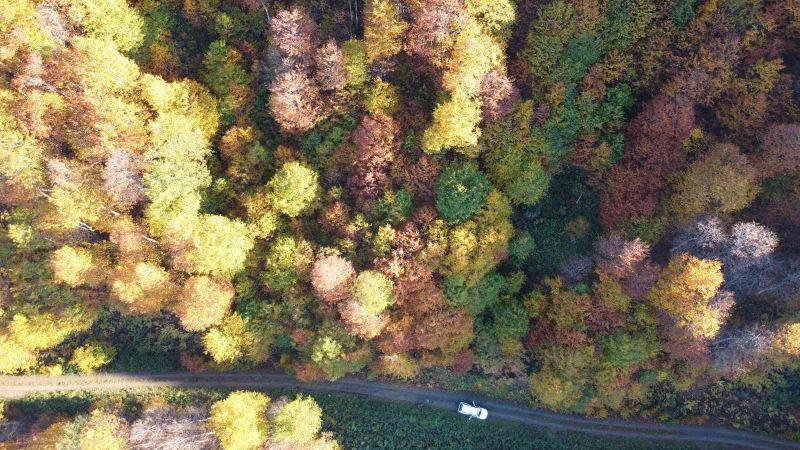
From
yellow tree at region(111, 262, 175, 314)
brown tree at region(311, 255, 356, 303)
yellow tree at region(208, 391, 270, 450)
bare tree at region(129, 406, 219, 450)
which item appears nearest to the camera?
brown tree at region(311, 255, 356, 303)

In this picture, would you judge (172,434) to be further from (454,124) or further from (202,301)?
(454,124)

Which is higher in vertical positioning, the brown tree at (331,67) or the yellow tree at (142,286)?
the brown tree at (331,67)

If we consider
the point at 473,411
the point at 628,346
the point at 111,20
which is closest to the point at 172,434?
the point at 473,411

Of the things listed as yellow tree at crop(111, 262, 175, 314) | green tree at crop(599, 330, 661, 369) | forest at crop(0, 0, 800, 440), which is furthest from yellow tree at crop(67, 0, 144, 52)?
green tree at crop(599, 330, 661, 369)

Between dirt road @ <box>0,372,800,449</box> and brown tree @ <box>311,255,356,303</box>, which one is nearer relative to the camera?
brown tree @ <box>311,255,356,303</box>

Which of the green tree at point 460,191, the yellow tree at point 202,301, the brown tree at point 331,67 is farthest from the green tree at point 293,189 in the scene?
the green tree at point 460,191

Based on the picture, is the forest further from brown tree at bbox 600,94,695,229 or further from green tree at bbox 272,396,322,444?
green tree at bbox 272,396,322,444

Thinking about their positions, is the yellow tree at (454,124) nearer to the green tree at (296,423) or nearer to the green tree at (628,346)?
the green tree at (628,346)

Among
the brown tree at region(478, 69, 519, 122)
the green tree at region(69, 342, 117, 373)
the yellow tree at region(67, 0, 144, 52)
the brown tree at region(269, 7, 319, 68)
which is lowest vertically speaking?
the green tree at region(69, 342, 117, 373)

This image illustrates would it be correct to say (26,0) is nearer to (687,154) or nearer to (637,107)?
(637,107)
